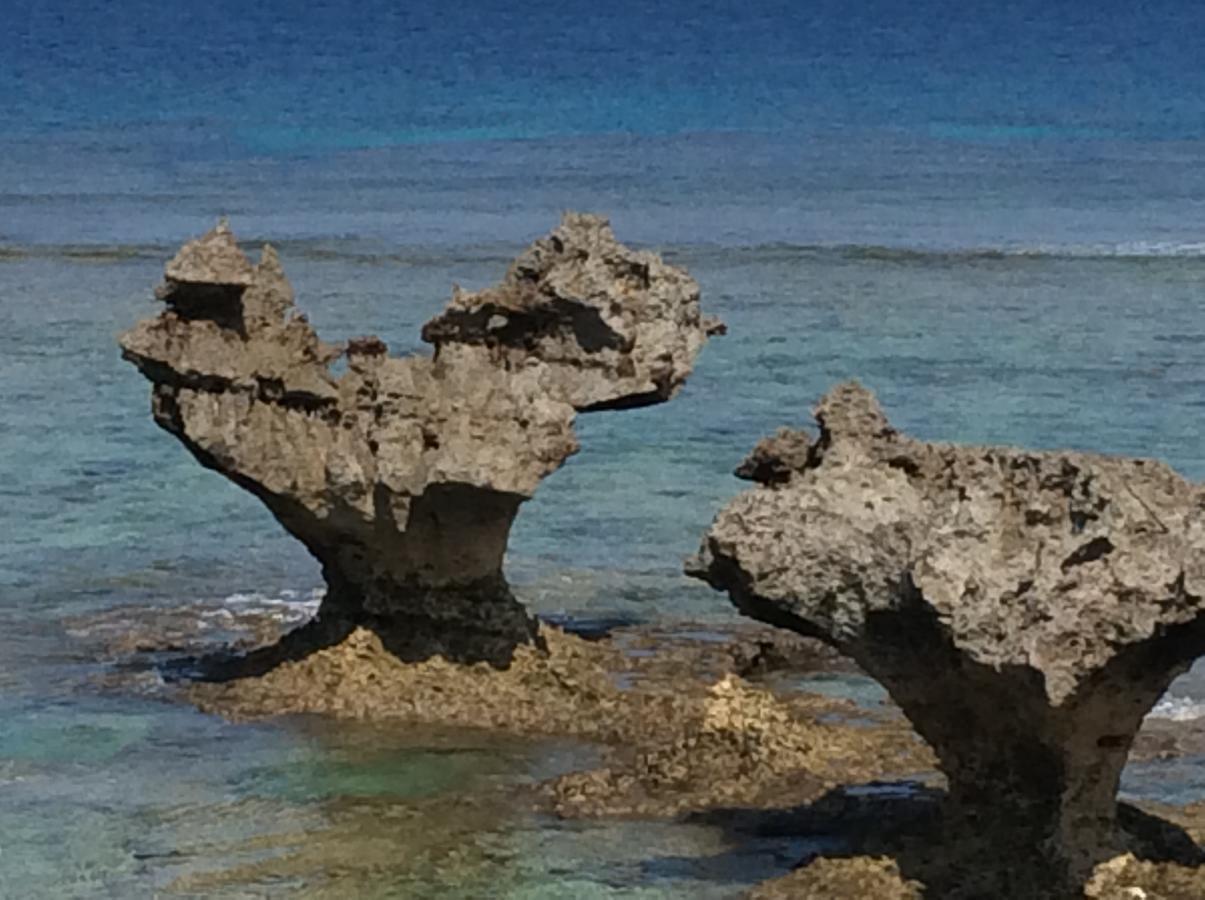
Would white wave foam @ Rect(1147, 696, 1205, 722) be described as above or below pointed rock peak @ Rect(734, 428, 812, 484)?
below

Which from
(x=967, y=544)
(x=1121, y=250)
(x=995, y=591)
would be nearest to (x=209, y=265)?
(x=967, y=544)

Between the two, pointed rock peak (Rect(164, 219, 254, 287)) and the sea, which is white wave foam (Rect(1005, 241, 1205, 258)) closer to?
the sea

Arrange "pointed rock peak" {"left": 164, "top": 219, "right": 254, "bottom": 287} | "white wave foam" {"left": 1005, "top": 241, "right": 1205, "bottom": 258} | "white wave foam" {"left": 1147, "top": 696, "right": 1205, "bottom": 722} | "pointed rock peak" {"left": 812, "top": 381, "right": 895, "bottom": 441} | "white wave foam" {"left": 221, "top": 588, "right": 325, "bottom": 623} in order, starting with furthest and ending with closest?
1. "white wave foam" {"left": 1005, "top": 241, "right": 1205, "bottom": 258}
2. "white wave foam" {"left": 221, "top": 588, "right": 325, "bottom": 623}
3. "white wave foam" {"left": 1147, "top": 696, "right": 1205, "bottom": 722}
4. "pointed rock peak" {"left": 164, "top": 219, "right": 254, "bottom": 287}
5. "pointed rock peak" {"left": 812, "top": 381, "right": 895, "bottom": 441}

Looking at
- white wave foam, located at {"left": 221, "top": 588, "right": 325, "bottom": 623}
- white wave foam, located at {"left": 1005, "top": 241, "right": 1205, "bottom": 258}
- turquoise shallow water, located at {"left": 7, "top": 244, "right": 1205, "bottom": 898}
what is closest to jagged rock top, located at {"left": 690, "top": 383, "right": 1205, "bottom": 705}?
turquoise shallow water, located at {"left": 7, "top": 244, "right": 1205, "bottom": 898}

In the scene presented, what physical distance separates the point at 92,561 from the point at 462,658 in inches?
196

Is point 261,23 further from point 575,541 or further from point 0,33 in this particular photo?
point 575,541

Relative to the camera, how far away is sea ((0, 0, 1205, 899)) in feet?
40.8

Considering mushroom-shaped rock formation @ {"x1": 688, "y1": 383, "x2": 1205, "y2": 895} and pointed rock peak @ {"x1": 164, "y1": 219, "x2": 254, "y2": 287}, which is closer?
mushroom-shaped rock formation @ {"x1": 688, "y1": 383, "x2": 1205, "y2": 895}

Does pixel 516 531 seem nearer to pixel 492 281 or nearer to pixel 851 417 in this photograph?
pixel 851 417

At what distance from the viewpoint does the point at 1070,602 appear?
939 cm

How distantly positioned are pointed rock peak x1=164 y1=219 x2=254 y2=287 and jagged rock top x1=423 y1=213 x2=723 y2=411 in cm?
105

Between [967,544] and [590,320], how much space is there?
4.52 metres

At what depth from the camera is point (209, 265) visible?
13867 millimetres

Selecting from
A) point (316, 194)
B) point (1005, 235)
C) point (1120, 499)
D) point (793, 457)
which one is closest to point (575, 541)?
point (793, 457)
